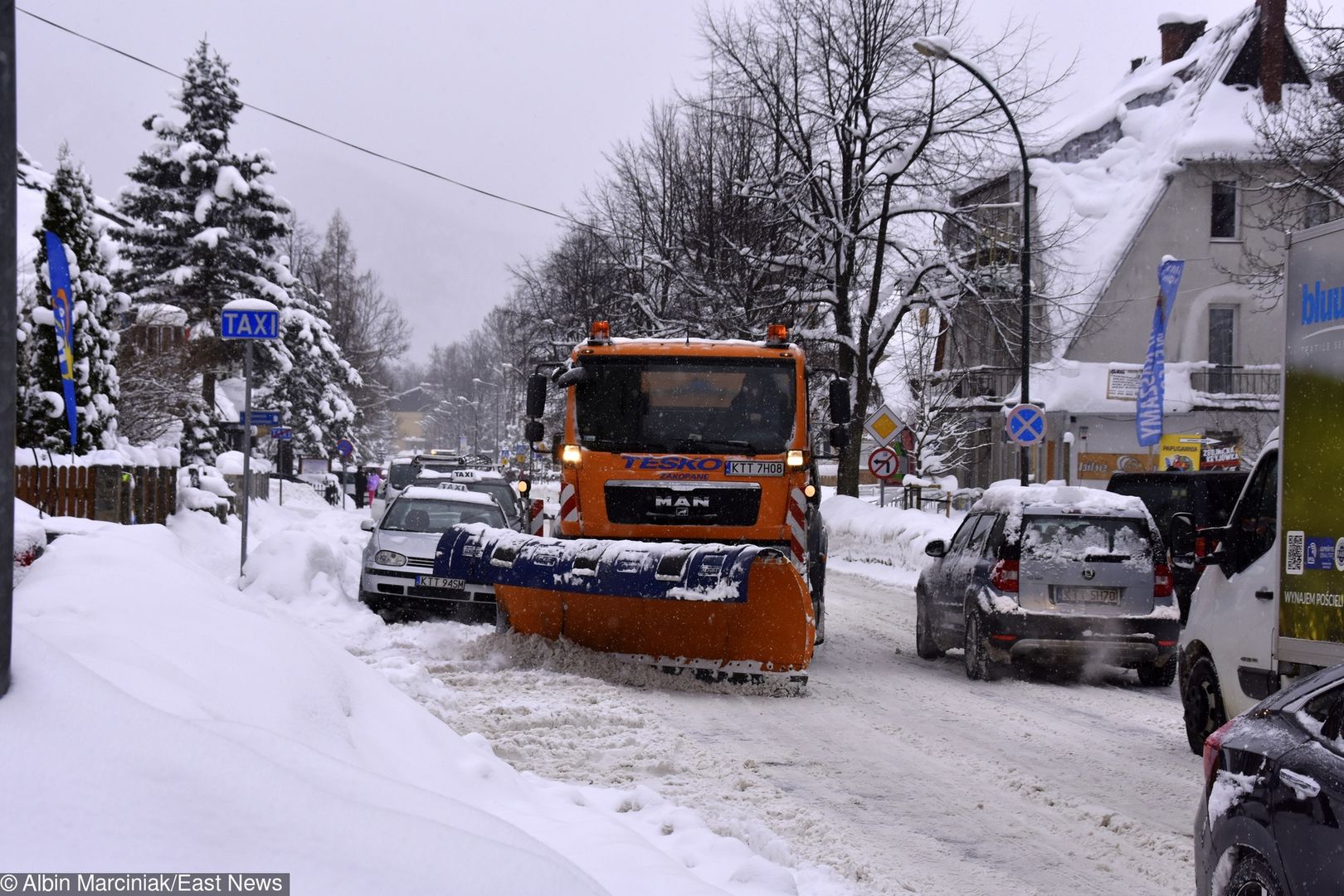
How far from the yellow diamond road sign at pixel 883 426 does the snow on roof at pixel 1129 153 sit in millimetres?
10983

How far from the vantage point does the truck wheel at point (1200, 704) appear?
8.45m

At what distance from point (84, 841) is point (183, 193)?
4054 centimetres

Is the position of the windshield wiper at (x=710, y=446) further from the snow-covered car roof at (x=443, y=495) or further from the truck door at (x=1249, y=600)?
the snow-covered car roof at (x=443, y=495)

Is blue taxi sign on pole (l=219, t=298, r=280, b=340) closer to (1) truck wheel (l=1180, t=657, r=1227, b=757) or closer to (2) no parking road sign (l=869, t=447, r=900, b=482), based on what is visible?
(1) truck wheel (l=1180, t=657, r=1227, b=757)

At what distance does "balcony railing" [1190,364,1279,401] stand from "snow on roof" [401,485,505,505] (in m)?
29.4

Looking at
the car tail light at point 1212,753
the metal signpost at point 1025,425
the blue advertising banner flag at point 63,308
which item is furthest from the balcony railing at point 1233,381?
the car tail light at point 1212,753

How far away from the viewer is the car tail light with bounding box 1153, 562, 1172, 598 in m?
11.5

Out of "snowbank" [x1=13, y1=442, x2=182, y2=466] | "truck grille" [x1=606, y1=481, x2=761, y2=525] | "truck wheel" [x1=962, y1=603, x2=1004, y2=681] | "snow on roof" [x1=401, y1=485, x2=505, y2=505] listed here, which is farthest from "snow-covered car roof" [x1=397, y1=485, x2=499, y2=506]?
"truck wheel" [x1=962, y1=603, x2=1004, y2=681]

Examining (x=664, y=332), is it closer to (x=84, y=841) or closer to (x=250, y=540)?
(x=250, y=540)

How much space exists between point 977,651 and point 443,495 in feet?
26.9

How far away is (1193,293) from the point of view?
4094 centimetres

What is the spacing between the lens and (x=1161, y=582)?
11484mm

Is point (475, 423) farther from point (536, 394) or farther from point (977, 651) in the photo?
point (977, 651)

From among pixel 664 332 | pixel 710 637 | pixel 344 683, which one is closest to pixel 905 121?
pixel 664 332
